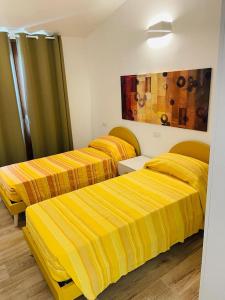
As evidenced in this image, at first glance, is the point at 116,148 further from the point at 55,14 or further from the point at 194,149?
the point at 55,14

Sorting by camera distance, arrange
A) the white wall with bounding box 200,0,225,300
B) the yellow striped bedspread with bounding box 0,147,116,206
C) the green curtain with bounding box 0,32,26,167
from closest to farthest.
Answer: the white wall with bounding box 200,0,225,300
the yellow striped bedspread with bounding box 0,147,116,206
the green curtain with bounding box 0,32,26,167

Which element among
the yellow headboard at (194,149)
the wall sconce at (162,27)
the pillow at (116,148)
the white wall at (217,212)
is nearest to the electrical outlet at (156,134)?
the yellow headboard at (194,149)

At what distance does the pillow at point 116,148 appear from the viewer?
130 inches

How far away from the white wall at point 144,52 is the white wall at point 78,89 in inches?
5.8

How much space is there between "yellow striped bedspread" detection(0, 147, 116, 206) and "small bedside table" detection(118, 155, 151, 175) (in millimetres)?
151

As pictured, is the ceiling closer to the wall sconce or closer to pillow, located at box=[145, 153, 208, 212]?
the wall sconce

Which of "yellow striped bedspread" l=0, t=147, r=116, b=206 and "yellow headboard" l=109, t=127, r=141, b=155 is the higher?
"yellow headboard" l=109, t=127, r=141, b=155

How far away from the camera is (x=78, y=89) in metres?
4.25

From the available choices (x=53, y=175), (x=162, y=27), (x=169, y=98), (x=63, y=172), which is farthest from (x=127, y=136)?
(x=162, y=27)

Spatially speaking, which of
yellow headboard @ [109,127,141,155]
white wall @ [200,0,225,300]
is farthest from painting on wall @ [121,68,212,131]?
white wall @ [200,0,225,300]

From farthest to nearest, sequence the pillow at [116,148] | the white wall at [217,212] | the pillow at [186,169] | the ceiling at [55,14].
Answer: the pillow at [116,148]
the ceiling at [55,14]
the pillow at [186,169]
the white wall at [217,212]

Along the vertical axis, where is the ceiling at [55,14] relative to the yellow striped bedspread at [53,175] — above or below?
above

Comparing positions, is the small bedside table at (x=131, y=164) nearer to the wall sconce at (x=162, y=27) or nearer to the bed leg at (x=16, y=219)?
the bed leg at (x=16, y=219)

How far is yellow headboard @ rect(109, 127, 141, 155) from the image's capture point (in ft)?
11.2
